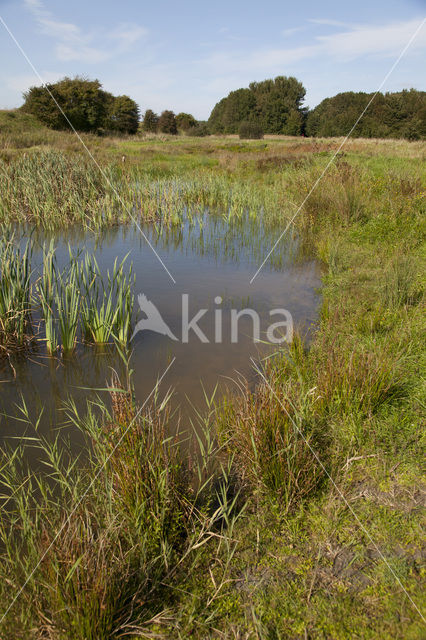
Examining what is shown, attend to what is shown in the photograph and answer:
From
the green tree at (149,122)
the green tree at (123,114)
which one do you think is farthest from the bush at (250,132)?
the green tree at (149,122)

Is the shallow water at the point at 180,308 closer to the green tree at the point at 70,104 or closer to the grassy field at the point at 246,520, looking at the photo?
the grassy field at the point at 246,520

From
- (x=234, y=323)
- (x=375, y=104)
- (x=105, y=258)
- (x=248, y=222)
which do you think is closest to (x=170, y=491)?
(x=234, y=323)

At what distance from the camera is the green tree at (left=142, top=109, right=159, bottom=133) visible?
50500 millimetres

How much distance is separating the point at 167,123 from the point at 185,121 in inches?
309

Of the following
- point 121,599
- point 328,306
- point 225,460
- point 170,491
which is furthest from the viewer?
point 328,306

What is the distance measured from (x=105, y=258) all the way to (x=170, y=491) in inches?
227

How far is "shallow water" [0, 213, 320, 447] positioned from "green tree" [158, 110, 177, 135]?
1802 inches

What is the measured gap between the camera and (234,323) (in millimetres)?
4750

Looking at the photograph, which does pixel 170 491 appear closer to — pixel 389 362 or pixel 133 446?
pixel 133 446

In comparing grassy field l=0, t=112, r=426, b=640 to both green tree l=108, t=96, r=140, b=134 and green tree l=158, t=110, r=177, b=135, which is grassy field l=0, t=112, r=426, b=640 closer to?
green tree l=108, t=96, r=140, b=134

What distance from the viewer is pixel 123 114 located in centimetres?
4084

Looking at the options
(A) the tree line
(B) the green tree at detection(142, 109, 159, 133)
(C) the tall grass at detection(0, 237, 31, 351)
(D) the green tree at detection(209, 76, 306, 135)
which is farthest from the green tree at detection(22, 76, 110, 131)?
(C) the tall grass at detection(0, 237, 31, 351)

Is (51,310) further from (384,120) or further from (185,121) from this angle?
(185,121)

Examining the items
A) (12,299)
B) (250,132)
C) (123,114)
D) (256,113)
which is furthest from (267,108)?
(12,299)
